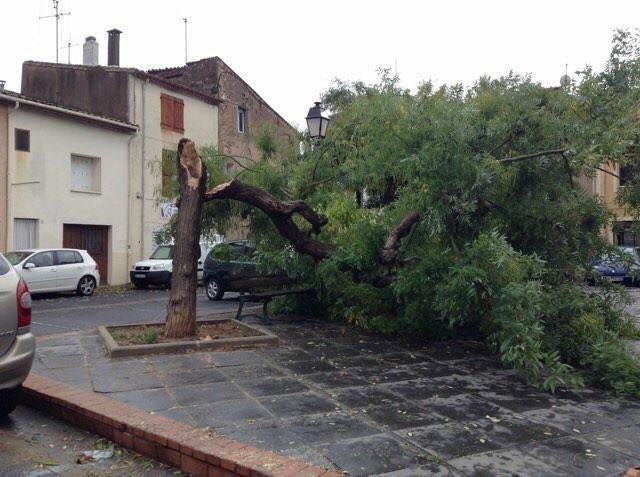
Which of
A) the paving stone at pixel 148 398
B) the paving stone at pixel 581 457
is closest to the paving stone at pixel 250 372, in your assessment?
the paving stone at pixel 148 398

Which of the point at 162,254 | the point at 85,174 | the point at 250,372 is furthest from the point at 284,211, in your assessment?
the point at 85,174

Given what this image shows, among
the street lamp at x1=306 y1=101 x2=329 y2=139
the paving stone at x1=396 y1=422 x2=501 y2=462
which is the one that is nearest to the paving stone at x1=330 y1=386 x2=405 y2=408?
the paving stone at x1=396 y1=422 x2=501 y2=462

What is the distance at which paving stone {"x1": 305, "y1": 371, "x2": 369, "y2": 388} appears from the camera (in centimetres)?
616

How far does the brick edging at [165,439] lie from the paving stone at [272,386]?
1119mm

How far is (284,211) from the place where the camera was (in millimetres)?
9398

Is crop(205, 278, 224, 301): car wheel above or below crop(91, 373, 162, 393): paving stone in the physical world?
below

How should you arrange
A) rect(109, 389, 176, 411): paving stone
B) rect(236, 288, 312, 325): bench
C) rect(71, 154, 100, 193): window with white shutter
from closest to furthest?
rect(109, 389, 176, 411): paving stone < rect(236, 288, 312, 325): bench < rect(71, 154, 100, 193): window with white shutter

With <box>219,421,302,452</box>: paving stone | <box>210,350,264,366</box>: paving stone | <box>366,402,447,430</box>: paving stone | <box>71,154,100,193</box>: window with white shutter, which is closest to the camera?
<box>219,421,302,452</box>: paving stone

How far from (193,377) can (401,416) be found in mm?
2270

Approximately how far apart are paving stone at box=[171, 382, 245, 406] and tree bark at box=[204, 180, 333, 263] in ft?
11.0

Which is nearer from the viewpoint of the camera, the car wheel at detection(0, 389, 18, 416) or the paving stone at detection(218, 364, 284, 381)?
the car wheel at detection(0, 389, 18, 416)

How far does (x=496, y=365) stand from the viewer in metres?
7.37

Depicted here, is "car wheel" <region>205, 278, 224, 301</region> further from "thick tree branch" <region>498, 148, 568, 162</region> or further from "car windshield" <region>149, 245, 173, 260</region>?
"thick tree branch" <region>498, 148, 568, 162</region>

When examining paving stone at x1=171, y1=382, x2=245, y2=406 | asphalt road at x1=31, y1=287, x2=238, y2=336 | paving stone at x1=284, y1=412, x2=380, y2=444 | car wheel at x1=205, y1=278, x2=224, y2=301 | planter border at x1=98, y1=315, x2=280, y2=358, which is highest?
planter border at x1=98, y1=315, x2=280, y2=358
